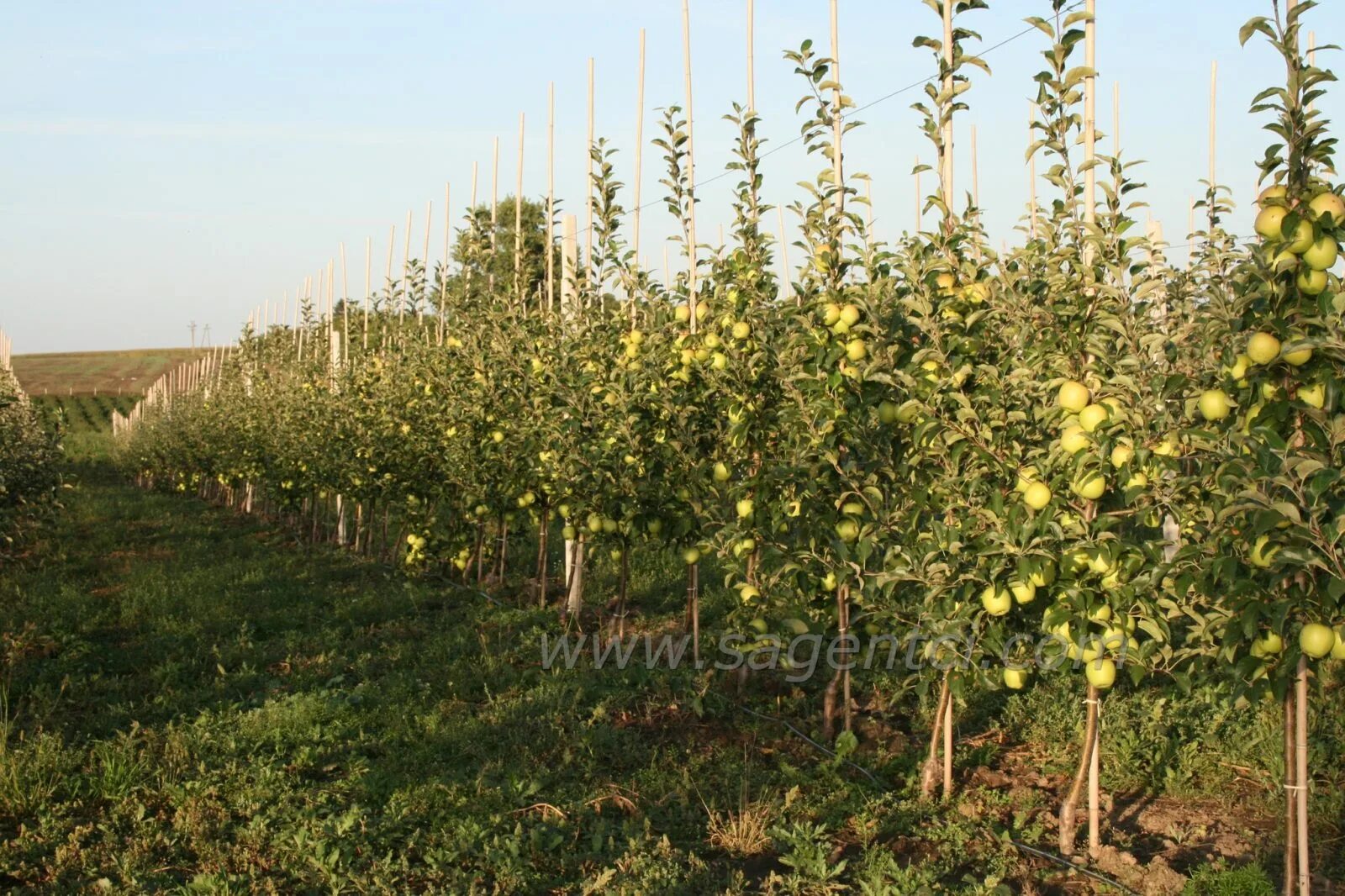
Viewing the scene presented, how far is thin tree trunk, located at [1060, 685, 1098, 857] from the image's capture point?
4.39 metres

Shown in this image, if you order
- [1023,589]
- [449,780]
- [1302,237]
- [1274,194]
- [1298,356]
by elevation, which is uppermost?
A: [1274,194]

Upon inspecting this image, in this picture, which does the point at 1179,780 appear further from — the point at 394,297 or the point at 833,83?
the point at 394,297

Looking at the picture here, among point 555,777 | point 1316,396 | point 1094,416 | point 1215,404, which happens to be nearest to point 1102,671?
point 1094,416

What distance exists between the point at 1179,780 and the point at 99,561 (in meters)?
12.0

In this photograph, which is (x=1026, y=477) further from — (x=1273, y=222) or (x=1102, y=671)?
(x=1273, y=222)

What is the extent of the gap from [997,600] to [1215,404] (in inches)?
46.6

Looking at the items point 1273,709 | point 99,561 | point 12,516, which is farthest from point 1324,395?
point 99,561

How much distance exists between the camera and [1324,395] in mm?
3227

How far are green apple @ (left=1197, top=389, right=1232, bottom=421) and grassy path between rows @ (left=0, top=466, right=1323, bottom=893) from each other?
190 centimetres

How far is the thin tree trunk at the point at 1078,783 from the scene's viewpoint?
4.39 meters

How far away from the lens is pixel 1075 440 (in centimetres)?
385

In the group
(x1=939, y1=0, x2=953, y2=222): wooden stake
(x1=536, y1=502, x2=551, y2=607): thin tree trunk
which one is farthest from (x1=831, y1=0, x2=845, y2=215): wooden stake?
(x1=536, y1=502, x2=551, y2=607): thin tree trunk

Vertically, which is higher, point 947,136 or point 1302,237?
point 947,136

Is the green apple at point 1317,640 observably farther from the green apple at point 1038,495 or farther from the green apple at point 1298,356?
the green apple at point 1038,495
